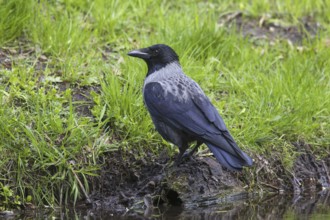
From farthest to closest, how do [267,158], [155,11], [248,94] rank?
1. [155,11]
2. [248,94]
3. [267,158]

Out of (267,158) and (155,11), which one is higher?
(155,11)

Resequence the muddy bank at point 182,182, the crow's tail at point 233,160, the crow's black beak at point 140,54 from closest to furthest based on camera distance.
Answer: the crow's tail at point 233,160 < the muddy bank at point 182,182 < the crow's black beak at point 140,54

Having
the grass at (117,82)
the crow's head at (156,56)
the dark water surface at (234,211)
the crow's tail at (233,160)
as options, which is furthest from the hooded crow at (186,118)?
the dark water surface at (234,211)

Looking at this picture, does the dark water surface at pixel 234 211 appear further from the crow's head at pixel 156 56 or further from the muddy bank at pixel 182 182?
the crow's head at pixel 156 56

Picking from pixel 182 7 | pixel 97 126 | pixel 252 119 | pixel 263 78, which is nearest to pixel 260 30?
pixel 182 7

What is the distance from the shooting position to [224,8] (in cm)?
889

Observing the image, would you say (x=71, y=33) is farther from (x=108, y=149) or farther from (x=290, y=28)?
(x=290, y=28)

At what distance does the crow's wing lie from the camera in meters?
5.89

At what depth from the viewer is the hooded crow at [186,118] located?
5.84m

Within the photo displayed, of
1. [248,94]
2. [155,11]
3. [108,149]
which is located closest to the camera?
[108,149]

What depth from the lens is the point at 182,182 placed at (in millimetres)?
6176

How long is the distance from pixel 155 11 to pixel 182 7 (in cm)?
41

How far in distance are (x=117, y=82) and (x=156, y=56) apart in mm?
424

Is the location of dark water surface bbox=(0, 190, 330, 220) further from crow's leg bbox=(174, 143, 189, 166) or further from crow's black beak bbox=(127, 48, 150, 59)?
crow's black beak bbox=(127, 48, 150, 59)
